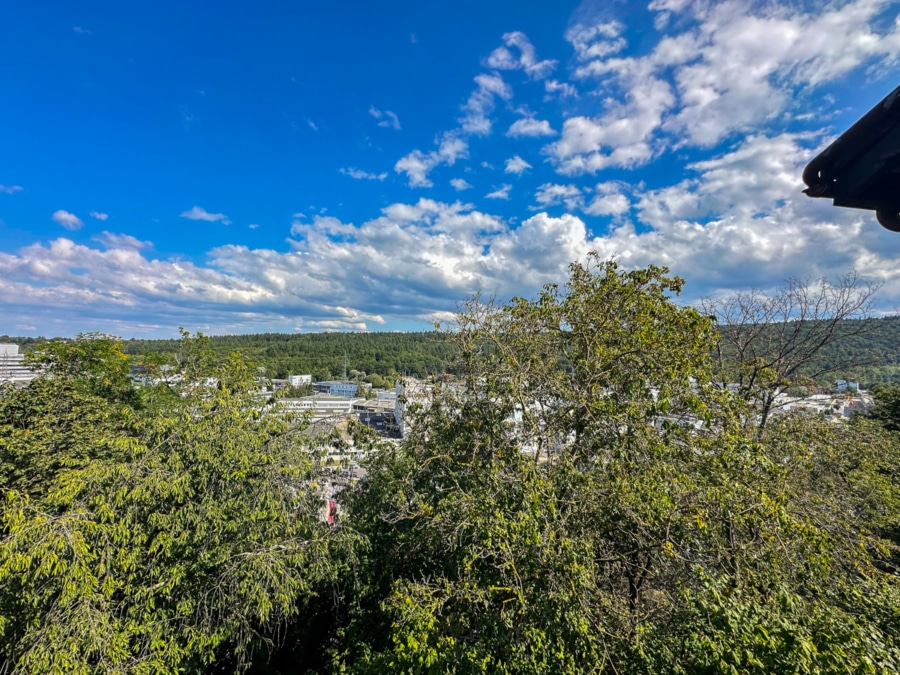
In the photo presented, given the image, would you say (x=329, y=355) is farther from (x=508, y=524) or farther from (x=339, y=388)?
(x=508, y=524)

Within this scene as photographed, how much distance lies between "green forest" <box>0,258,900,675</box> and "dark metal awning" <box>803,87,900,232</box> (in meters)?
2.49

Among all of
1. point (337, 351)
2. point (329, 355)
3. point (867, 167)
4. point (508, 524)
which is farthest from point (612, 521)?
point (337, 351)

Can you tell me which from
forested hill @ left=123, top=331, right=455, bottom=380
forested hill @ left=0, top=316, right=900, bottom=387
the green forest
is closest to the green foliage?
the green forest

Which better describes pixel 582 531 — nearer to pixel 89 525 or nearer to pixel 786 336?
pixel 89 525

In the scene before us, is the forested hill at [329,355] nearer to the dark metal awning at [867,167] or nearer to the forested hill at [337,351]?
the forested hill at [337,351]

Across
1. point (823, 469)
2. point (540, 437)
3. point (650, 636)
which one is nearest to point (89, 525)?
point (540, 437)

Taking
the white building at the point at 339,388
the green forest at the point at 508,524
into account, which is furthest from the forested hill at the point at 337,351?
the white building at the point at 339,388

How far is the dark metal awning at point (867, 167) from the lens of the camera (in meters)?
1.28

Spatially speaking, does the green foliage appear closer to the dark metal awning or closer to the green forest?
the green forest

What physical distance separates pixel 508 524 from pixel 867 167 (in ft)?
12.0

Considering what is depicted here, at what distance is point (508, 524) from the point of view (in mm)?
3738

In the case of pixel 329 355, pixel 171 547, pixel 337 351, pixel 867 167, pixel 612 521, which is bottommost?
pixel 329 355

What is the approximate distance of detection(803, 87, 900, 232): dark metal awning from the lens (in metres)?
1.28

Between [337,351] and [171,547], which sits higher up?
[171,547]
